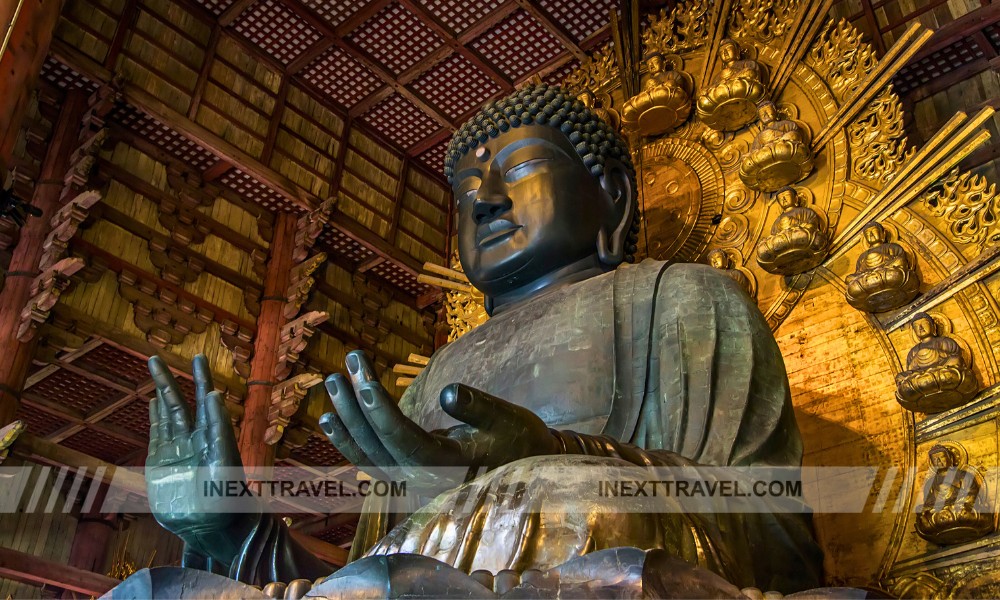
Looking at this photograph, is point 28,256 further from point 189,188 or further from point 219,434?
point 219,434

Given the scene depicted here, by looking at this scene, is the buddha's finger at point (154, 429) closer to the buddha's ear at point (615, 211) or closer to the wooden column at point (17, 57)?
the buddha's ear at point (615, 211)

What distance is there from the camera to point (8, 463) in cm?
688

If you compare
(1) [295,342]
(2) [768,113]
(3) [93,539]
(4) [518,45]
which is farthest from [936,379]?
(3) [93,539]

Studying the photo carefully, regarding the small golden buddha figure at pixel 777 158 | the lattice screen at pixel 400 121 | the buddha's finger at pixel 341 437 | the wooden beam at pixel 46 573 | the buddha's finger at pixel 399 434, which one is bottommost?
the buddha's finger at pixel 399 434

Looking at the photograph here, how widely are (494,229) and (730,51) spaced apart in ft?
4.45

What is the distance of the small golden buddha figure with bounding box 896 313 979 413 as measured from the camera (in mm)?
2662

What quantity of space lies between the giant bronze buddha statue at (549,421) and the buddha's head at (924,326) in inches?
20.0

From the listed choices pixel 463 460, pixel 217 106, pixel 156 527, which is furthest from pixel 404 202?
pixel 463 460

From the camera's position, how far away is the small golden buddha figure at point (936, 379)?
105 inches

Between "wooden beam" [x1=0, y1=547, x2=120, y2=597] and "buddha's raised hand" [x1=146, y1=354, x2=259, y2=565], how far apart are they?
4.46m

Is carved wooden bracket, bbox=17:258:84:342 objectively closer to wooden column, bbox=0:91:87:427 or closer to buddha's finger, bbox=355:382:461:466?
wooden column, bbox=0:91:87:427

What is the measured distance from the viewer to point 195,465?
2.11 m

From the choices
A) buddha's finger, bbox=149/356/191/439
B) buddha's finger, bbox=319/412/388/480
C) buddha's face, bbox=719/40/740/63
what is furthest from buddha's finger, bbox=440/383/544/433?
buddha's face, bbox=719/40/740/63

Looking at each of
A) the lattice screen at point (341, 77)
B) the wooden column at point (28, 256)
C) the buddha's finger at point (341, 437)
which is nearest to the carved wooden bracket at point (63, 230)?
the wooden column at point (28, 256)
